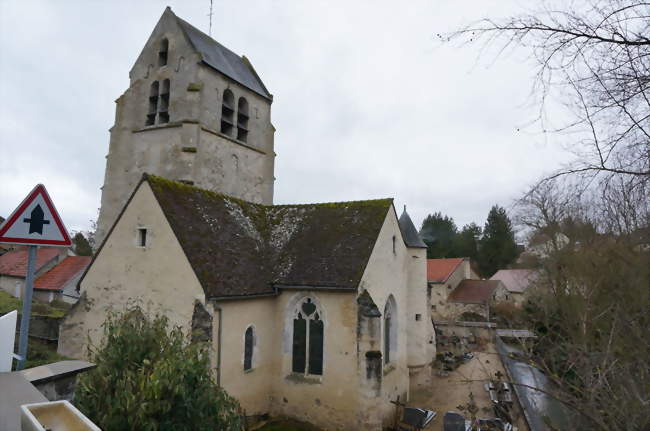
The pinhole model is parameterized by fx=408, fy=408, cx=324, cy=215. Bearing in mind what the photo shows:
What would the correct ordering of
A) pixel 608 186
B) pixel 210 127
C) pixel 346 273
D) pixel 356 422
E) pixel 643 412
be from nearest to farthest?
pixel 643 412 < pixel 608 186 < pixel 356 422 < pixel 346 273 < pixel 210 127

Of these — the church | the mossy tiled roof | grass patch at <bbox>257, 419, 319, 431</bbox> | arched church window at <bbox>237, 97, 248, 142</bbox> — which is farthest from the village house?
grass patch at <bbox>257, 419, 319, 431</bbox>

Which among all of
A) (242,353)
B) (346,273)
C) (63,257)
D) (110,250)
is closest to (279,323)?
(242,353)

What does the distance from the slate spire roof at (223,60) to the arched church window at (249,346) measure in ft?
45.3

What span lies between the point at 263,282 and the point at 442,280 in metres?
34.3

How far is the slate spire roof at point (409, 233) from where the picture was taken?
20734 mm

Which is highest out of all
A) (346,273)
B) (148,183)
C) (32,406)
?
(148,183)

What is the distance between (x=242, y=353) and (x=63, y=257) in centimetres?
3434

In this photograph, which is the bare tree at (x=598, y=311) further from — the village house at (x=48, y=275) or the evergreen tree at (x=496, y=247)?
the village house at (x=48, y=275)

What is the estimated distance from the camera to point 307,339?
15.5 m

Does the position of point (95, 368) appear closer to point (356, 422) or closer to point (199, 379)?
point (199, 379)

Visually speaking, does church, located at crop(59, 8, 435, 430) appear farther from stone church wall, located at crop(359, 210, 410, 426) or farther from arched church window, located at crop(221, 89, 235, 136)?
arched church window, located at crop(221, 89, 235, 136)

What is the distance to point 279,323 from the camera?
52.3 feet

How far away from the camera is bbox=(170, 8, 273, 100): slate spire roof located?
71.5 feet

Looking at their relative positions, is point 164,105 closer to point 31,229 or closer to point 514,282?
point 31,229
